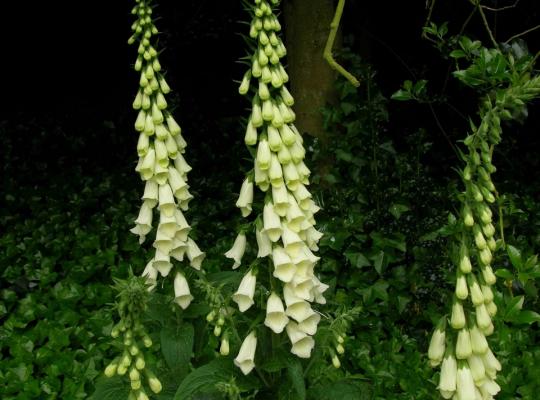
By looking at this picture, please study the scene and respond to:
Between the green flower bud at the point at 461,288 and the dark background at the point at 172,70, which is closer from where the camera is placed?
the green flower bud at the point at 461,288

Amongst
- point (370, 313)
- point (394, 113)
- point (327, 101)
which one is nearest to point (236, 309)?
point (370, 313)

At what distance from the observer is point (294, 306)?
2.60 m

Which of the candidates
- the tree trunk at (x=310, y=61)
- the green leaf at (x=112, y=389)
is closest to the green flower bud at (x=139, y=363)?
the green leaf at (x=112, y=389)

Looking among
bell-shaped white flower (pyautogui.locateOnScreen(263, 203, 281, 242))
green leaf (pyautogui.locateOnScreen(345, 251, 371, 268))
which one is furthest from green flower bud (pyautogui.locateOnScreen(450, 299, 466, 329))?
green leaf (pyautogui.locateOnScreen(345, 251, 371, 268))

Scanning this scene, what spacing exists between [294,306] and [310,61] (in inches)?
142

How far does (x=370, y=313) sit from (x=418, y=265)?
0.43m

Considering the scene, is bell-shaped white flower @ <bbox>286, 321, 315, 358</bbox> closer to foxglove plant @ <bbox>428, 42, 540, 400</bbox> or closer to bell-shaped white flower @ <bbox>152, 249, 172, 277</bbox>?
foxglove plant @ <bbox>428, 42, 540, 400</bbox>

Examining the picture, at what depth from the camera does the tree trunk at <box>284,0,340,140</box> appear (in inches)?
231

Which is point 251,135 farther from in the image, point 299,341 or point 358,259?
point 358,259

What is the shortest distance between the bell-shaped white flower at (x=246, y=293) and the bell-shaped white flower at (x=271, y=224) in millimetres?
177

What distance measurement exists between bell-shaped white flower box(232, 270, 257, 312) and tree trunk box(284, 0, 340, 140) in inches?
130

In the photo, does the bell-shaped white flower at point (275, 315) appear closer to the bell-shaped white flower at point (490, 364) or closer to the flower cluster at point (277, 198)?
the flower cluster at point (277, 198)

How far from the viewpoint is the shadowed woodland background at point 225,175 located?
456 cm

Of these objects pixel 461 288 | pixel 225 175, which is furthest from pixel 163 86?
pixel 225 175
